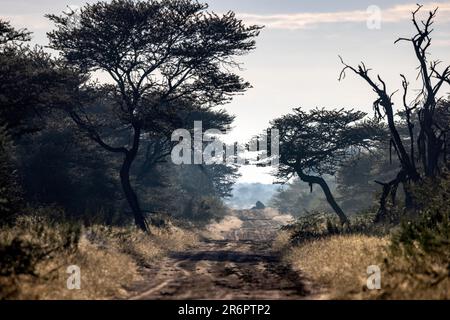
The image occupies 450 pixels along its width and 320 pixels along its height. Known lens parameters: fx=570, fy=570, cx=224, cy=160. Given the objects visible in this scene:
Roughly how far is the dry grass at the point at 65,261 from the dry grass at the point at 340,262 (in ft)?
16.5

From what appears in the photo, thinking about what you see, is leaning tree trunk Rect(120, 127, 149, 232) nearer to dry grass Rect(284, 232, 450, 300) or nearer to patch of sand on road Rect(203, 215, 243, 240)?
patch of sand on road Rect(203, 215, 243, 240)

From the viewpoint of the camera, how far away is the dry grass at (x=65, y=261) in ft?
37.0

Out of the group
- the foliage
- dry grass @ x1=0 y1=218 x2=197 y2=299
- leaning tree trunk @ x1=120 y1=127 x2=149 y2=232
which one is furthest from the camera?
leaning tree trunk @ x1=120 y1=127 x2=149 y2=232

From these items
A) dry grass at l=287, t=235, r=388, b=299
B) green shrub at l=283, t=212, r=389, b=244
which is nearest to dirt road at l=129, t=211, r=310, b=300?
dry grass at l=287, t=235, r=388, b=299

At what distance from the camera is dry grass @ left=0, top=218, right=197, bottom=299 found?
11289 mm

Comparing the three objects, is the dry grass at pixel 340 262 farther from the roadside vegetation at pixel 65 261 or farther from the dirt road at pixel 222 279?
the roadside vegetation at pixel 65 261

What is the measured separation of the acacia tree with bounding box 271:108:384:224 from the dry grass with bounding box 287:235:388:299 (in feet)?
66.4

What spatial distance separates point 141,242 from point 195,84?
1223 centimetres

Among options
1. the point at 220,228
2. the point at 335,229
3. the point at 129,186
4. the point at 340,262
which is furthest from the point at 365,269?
the point at 220,228

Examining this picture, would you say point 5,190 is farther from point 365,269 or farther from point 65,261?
point 365,269

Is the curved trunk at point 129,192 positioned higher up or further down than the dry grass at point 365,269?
higher up

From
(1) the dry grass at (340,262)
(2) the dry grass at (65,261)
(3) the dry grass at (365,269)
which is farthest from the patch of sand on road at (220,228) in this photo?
(3) the dry grass at (365,269)

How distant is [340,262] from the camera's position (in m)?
15.8
